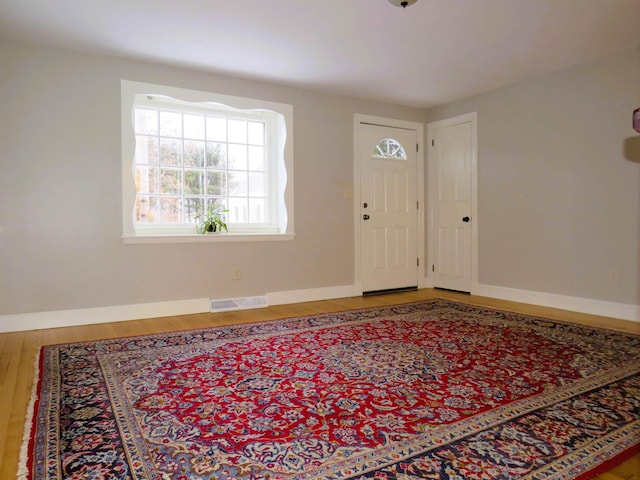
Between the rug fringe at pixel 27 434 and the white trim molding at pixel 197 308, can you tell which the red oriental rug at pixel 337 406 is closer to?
the rug fringe at pixel 27 434

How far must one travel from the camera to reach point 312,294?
15.4ft

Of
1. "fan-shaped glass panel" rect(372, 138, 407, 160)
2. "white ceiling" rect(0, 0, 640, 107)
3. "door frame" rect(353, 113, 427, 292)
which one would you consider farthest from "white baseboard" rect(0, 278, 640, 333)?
"white ceiling" rect(0, 0, 640, 107)

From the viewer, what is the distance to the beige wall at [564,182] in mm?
3652

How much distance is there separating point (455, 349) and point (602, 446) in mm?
1225

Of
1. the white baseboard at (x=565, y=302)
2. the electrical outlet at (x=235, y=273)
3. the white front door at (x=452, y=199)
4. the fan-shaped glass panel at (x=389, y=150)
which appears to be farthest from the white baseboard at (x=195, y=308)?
the fan-shaped glass panel at (x=389, y=150)

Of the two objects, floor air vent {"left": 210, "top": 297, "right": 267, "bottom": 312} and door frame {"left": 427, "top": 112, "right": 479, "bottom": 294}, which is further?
door frame {"left": 427, "top": 112, "right": 479, "bottom": 294}

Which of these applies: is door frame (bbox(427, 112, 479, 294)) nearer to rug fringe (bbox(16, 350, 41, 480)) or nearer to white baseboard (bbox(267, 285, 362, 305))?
white baseboard (bbox(267, 285, 362, 305))

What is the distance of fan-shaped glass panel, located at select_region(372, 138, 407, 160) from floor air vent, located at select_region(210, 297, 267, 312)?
2.27 meters

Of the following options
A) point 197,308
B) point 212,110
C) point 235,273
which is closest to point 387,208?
point 235,273

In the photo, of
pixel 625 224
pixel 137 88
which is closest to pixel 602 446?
pixel 625 224

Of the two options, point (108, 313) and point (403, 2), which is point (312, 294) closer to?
point (108, 313)

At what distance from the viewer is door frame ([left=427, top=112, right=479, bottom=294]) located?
4.92 m

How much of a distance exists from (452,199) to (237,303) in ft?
9.62

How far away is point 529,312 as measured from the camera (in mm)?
3904
